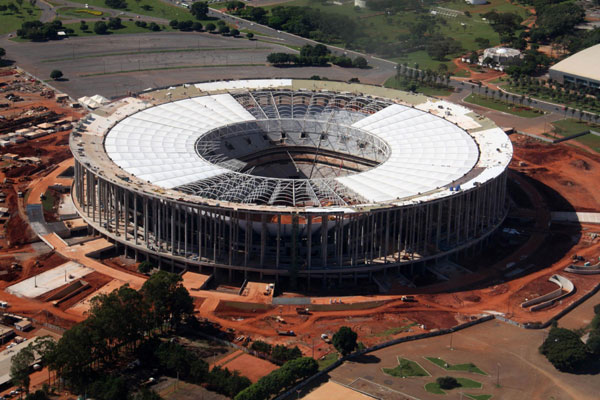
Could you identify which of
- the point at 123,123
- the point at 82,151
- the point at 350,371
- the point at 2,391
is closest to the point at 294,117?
the point at 123,123

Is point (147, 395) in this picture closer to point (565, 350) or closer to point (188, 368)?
point (188, 368)

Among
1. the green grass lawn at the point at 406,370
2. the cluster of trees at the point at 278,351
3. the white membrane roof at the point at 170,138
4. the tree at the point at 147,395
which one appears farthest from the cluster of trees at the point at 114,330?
the green grass lawn at the point at 406,370

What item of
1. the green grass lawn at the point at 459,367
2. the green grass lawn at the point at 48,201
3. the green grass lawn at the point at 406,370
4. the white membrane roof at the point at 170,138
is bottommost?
the green grass lawn at the point at 406,370

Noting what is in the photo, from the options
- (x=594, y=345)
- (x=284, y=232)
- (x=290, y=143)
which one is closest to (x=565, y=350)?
(x=594, y=345)

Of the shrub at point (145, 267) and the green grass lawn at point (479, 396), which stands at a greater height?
the shrub at point (145, 267)

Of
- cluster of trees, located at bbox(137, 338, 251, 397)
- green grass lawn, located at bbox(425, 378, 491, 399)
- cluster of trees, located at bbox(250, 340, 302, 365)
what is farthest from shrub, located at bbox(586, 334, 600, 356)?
cluster of trees, located at bbox(137, 338, 251, 397)

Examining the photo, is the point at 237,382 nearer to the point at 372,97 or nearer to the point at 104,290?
the point at 104,290

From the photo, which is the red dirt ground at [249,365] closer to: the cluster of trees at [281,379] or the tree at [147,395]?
the cluster of trees at [281,379]
